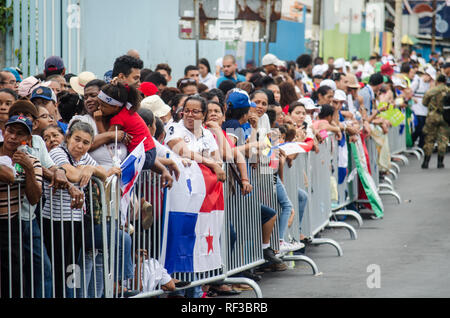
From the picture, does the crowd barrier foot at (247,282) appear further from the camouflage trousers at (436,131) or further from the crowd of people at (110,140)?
the camouflage trousers at (436,131)

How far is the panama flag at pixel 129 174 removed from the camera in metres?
6.63

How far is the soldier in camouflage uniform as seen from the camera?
19219mm

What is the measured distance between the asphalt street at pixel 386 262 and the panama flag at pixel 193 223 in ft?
2.89

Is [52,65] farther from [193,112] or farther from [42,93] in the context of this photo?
[193,112]

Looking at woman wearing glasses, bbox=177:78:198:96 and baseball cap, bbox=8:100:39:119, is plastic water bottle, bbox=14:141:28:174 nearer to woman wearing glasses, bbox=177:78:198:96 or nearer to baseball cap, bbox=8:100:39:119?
baseball cap, bbox=8:100:39:119

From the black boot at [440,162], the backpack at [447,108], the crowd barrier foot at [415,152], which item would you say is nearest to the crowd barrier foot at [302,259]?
the backpack at [447,108]

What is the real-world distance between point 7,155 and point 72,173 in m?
0.45

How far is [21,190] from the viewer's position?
224 inches

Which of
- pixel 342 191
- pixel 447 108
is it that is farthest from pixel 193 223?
pixel 447 108

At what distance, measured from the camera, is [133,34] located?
17594 mm

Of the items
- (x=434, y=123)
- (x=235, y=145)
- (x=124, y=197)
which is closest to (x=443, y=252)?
(x=235, y=145)

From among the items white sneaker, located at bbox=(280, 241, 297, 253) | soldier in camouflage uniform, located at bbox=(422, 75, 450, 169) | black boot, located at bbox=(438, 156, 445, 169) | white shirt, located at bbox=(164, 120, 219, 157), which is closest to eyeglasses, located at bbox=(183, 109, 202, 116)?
white shirt, located at bbox=(164, 120, 219, 157)

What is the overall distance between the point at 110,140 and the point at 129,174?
0.41 meters

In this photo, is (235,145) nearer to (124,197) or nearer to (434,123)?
(124,197)
